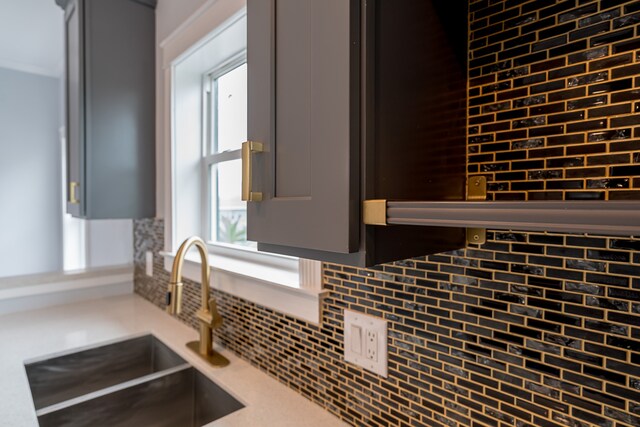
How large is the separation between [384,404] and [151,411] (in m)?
0.80

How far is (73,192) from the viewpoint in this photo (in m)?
1.69

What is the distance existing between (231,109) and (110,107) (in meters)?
0.57

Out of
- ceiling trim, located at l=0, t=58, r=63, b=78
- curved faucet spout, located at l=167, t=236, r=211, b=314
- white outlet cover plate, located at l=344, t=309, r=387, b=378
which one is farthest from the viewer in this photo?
ceiling trim, located at l=0, t=58, r=63, b=78

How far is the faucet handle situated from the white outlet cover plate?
1.75ft

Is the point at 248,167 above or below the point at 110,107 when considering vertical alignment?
below

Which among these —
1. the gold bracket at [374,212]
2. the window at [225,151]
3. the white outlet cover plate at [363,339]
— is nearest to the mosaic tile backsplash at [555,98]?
the gold bracket at [374,212]

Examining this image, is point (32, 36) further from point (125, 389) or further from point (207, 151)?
point (125, 389)

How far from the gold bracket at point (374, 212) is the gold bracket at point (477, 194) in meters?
0.24

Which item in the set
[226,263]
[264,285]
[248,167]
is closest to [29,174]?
[226,263]

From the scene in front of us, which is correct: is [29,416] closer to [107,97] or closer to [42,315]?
[42,315]

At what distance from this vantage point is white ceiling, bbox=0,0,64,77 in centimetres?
231

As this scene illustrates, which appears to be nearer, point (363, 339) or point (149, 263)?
point (363, 339)

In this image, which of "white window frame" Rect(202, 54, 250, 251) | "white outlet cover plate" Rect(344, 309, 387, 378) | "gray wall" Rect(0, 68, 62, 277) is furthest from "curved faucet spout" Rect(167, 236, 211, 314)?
"gray wall" Rect(0, 68, 62, 277)

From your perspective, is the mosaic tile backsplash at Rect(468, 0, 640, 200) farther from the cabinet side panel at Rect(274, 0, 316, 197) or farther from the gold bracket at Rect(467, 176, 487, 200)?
the cabinet side panel at Rect(274, 0, 316, 197)
